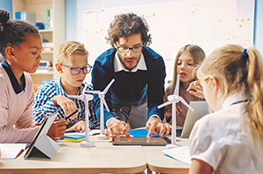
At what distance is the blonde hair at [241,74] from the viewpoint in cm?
72

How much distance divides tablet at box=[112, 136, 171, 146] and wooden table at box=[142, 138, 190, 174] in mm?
84

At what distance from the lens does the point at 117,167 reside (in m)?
0.89

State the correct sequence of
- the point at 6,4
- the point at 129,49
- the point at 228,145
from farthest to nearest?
the point at 6,4
the point at 129,49
the point at 228,145

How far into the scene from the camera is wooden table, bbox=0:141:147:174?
882 millimetres

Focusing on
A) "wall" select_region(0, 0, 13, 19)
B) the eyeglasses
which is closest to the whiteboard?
"wall" select_region(0, 0, 13, 19)

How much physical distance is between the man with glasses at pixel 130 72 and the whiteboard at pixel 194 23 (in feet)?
5.12

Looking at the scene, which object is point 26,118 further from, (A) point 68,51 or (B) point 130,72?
(B) point 130,72

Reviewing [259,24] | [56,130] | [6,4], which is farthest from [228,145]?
[6,4]

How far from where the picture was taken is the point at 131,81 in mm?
1852

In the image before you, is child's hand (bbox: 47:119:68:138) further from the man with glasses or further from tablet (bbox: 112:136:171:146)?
the man with glasses

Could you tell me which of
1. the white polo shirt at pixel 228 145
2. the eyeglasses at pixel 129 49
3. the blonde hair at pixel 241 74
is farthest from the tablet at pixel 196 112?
the eyeglasses at pixel 129 49

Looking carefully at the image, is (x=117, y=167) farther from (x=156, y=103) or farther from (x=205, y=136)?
(x=156, y=103)

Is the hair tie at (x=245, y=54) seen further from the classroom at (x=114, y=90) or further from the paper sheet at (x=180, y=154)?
the paper sheet at (x=180, y=154)

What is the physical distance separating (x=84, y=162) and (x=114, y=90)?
94cm
